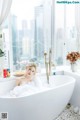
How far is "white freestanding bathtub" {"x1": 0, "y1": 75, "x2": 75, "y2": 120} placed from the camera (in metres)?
2.44

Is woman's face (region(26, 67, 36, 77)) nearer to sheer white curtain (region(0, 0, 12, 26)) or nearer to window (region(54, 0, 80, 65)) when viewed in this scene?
sheer white curtain (region(0, 0, 12, 26))

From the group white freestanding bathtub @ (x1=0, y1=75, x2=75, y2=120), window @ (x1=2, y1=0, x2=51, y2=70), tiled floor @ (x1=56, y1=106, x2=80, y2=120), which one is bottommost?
tiled floor @ (x1=56, y1=106, x2=80, y2=120)

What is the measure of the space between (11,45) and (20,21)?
0.53 meters

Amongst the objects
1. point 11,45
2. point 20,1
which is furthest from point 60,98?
point 20,1

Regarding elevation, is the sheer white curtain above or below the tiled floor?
above

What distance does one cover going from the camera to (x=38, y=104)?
262 centimetres

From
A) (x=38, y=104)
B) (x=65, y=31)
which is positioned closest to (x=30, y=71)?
(x=38, y=104)

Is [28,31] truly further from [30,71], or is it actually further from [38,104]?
[38,104]

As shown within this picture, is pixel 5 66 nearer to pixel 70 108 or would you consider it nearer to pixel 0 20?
pixel 0 20

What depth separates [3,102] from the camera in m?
2.40

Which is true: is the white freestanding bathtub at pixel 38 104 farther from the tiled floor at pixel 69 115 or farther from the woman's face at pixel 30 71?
the woman's face at pixel 30 71

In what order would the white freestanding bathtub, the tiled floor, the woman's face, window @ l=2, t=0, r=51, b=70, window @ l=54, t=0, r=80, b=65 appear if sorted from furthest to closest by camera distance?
window @ l=54, t=0, r=80, b=65
window @ l=2, t=0, r=51, b=70
the woman's face
the tiled floor
the white freestanding bathtub

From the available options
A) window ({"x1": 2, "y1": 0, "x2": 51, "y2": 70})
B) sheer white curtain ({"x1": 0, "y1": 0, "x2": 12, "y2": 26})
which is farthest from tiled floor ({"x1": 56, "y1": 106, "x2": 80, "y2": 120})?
sheer white curtain ({"x1": 0, "y1": 0, "x2": 12, "y2": 26})

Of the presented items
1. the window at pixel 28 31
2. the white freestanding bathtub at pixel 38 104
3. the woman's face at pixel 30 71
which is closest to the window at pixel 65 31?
the window at pixel 28 31
